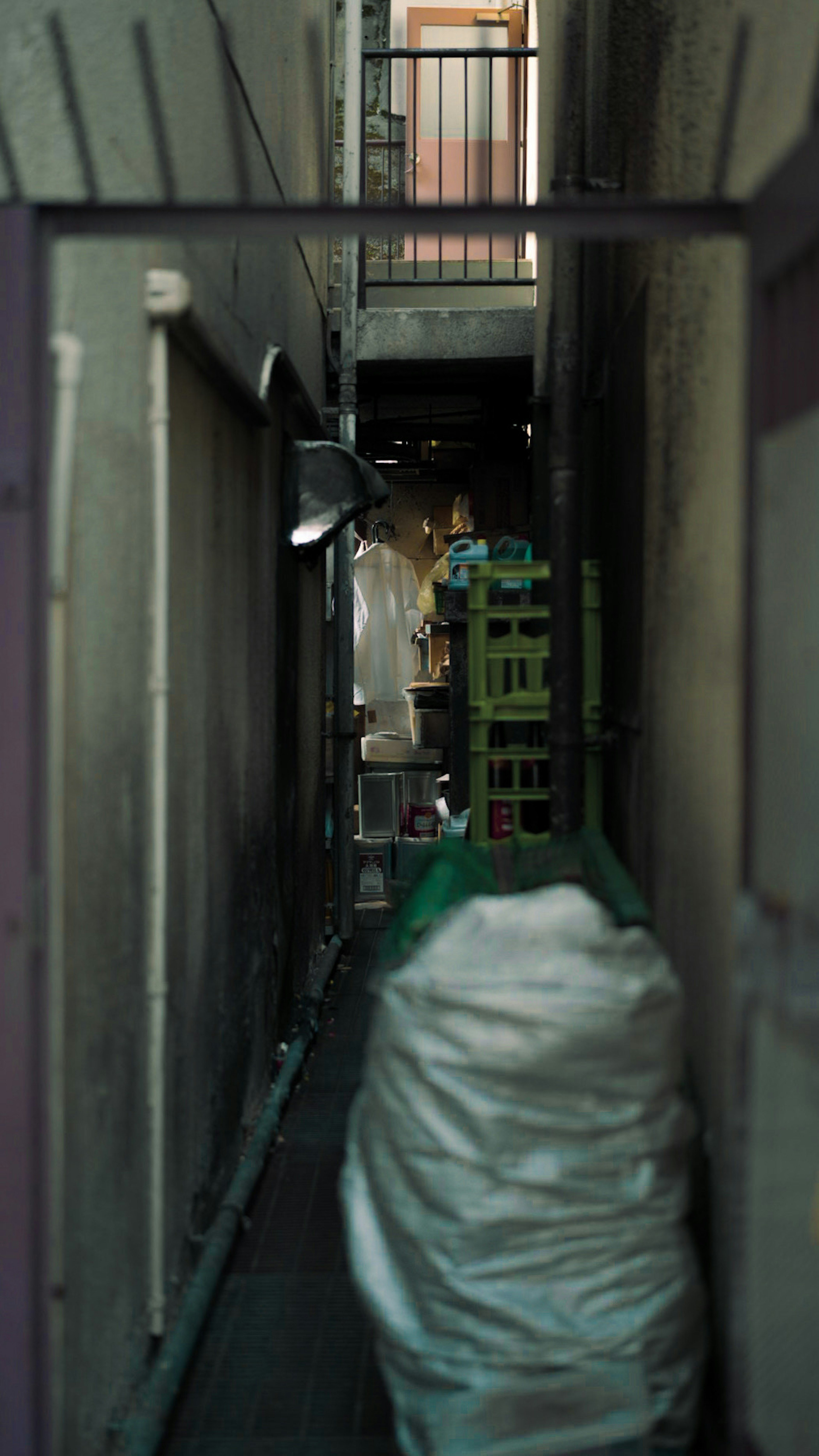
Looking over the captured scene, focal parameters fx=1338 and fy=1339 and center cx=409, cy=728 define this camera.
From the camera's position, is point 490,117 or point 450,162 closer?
point 490,117

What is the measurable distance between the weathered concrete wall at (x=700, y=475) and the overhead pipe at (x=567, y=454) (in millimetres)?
496

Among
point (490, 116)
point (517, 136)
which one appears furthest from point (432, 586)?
point (490, 116)

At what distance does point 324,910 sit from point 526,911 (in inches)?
247

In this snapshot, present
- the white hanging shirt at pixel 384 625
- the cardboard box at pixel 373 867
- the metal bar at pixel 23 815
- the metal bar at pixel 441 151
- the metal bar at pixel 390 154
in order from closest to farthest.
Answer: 1. the metal bar at pixel 23 815
2. the metal bar at pixel 441 151
3. the metal bar at pixel 390 154
4. the cardboard box at pixel 373 867
5. the white hanging shirt at pixel 384 625

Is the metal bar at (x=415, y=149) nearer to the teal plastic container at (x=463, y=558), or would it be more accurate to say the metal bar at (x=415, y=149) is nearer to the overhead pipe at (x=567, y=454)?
the teal plastic container at (x=463, y=558)

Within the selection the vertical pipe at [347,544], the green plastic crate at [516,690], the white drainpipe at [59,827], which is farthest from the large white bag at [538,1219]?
the vertical pipe at [347,544]

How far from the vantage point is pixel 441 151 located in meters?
7.88

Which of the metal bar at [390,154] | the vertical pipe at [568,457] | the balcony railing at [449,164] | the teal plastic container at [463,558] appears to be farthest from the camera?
the balcony railing at [449,164]

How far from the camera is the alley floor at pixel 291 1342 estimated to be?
377cm

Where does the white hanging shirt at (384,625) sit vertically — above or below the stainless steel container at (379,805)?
above

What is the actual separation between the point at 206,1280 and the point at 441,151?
6314 millimetres

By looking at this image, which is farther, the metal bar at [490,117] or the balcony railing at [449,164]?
the balcony railing at [449,164]

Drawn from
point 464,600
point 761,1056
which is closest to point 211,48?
point 761,1056

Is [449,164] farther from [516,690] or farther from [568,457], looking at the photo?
[516,690]
